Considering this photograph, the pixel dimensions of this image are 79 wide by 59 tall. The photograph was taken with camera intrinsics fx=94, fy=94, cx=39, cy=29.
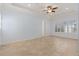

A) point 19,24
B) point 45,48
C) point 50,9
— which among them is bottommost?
point 45,48

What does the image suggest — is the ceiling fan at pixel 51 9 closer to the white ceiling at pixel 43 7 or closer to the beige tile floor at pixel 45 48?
the white ceiling at pixel 43 7

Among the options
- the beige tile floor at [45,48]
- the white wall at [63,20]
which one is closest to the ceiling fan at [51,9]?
the white wall at [63,20]

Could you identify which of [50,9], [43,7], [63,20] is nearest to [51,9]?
[50,9]

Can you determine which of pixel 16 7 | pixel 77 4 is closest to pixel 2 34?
pixel 16 7

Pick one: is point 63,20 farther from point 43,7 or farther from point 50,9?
point 43,7

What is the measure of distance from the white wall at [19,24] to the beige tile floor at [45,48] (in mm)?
120

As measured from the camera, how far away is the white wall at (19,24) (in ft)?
5.45

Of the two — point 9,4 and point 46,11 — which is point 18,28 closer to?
point 9,4

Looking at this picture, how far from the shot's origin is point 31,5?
1713 millimetres

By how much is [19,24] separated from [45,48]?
64 cm

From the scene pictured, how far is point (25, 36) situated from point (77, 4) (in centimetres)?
111

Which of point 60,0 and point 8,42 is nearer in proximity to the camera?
point 8,42

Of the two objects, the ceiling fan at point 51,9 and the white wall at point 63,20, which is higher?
the ceiling fan at point 51,9

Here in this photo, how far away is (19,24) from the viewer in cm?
170
